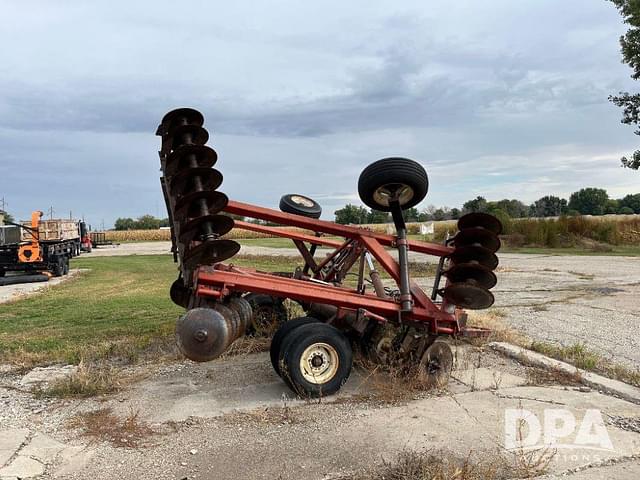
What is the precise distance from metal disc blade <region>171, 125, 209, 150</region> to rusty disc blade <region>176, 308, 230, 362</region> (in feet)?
4.57

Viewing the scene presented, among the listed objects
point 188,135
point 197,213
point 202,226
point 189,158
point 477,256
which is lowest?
point 477,256

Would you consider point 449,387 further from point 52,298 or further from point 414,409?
point 52,298

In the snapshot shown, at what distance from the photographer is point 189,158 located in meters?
4.66

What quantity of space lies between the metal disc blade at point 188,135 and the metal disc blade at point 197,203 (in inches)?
18.8

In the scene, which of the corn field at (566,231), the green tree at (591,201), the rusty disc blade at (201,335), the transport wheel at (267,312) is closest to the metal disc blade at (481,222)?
the rusty disc blade at (201,335)

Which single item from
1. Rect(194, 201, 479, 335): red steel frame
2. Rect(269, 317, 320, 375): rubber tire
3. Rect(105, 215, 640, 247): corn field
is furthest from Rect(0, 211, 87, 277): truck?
Rect(269, 317, 320, 375): rubber tire

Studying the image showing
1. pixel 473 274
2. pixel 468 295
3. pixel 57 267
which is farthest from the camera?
pixel 57 267

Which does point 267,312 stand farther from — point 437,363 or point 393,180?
point 393,180

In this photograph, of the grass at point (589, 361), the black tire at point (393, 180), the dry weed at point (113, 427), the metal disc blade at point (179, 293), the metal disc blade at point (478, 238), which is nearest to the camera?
the dry weed at point (113, 427)

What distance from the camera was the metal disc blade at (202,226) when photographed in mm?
4551

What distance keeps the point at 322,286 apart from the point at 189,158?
1.71m

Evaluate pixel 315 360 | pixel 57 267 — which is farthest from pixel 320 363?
pixel 57 267

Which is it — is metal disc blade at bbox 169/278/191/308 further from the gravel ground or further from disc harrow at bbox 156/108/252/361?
the gravel ground

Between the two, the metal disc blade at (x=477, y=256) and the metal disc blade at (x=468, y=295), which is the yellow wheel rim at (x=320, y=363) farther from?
the metal disc blade at (x=477, y=256)
